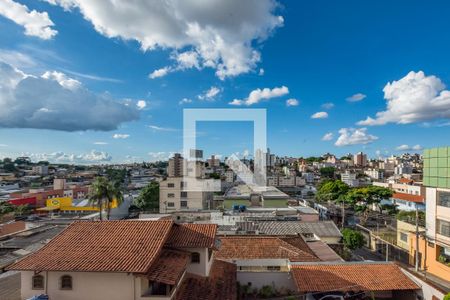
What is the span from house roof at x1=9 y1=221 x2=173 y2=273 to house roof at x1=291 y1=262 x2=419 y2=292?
279 inches

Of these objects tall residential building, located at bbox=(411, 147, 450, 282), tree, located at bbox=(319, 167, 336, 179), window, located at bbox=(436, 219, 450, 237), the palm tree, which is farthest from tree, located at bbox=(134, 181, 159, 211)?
tree, located at bbox=(319, 167, 336, 179)

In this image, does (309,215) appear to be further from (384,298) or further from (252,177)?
(252,177)

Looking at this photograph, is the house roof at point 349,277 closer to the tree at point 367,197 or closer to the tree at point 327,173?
the tree at point 367,197

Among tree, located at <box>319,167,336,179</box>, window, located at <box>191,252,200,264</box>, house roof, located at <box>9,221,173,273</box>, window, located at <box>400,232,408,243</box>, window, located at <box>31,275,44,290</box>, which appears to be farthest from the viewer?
tree, located at <box>319,167,336,179</box>

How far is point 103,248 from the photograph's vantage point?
11133 mm

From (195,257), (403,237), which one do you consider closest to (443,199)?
(403,237)

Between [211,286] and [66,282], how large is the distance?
18.6 feet

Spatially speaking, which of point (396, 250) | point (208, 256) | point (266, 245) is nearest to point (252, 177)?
point (396, 250)

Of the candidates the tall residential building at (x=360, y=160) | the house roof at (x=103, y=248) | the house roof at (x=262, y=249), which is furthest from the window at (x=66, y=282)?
the tall residential building at (x=360, y=160)

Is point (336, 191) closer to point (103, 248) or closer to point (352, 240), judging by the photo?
point (352, 240)

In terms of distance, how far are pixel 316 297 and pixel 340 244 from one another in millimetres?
12432

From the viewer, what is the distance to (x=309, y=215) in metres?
32.0

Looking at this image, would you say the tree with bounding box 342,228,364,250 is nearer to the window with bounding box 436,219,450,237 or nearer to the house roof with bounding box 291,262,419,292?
the window with bounding box 436,219,450,237

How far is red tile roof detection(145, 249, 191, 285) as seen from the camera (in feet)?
33.5
